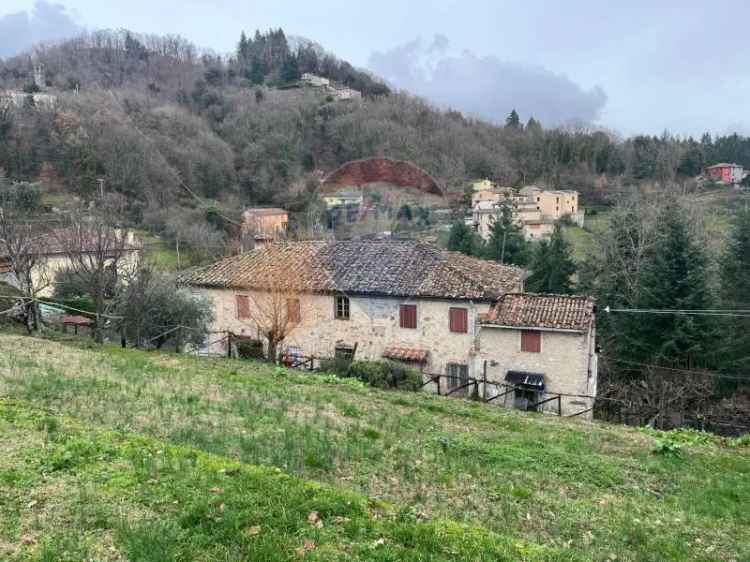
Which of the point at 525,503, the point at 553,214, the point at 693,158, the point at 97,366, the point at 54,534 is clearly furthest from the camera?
the point at 693,158

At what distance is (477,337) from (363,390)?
724cm

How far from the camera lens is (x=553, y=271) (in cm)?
3834

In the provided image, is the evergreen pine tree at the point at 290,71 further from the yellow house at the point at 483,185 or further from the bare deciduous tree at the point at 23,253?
the bare deciduous tree at the point at 23,253

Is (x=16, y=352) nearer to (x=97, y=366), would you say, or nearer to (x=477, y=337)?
(x=97, y=366)

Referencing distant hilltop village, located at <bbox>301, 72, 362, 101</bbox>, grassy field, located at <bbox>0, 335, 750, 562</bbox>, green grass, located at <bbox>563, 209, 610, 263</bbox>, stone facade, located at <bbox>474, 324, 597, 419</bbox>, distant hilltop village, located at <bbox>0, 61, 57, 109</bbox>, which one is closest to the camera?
grassy field, located at <bbox>0, 335, 750, 562</bbox>

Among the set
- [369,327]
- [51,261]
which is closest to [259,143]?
[51,261]

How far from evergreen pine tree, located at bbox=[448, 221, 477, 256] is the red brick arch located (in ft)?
42.1

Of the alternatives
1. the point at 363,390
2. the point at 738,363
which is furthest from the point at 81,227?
the point at 738,363

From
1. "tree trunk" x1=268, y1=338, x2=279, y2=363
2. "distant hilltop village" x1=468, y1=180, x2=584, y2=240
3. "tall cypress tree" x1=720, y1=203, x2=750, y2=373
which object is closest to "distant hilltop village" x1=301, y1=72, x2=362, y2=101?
"distant hilltop village" x1=468, y1=180, x2=584, y2=240

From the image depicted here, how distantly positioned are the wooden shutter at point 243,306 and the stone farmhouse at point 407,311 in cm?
5

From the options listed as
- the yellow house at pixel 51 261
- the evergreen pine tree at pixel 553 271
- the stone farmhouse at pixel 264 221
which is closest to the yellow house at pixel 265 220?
the stone farmhouse at pixel 264 221

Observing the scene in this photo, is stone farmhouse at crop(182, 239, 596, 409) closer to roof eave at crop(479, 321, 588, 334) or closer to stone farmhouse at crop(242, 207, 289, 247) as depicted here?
roof eave at crop(479, 321, 588, 334)

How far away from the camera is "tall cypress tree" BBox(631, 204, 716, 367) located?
24625mm

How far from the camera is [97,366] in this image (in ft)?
42.1
